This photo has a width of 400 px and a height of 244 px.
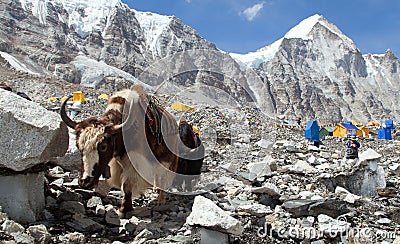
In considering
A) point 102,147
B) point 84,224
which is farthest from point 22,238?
point 102,147

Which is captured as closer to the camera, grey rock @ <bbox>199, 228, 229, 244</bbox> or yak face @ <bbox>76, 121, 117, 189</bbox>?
grey rock @ <bbox>199, 228, 229, 244</bbox>

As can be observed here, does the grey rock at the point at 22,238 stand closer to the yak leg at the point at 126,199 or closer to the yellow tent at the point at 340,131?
the yak leg at the point at 126,199

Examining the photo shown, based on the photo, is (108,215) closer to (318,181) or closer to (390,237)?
(390,237)

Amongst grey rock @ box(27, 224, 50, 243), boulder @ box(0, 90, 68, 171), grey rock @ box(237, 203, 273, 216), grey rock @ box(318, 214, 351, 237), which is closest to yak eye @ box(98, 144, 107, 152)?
boulder @ box(0, 90, 68, 171)

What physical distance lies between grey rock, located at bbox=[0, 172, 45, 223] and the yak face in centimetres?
72

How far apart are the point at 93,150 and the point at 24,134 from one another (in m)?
0.78

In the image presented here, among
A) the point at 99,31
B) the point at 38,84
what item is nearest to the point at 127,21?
A: the point at 99,31

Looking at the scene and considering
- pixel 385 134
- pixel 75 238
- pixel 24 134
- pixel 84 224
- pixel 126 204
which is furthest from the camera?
pixel 385 134

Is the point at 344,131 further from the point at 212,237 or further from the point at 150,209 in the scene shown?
the point at 212,237

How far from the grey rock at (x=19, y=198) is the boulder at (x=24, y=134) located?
251 millimetres

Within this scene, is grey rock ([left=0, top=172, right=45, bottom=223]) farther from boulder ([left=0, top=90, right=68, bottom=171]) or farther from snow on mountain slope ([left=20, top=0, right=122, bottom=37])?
snow on mountain slope ([left=20, top=0, right=122, bottom=37])

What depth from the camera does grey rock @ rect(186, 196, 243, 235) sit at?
3.81 meters

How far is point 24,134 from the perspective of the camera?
4.00 metres

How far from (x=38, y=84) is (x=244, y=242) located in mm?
46920
